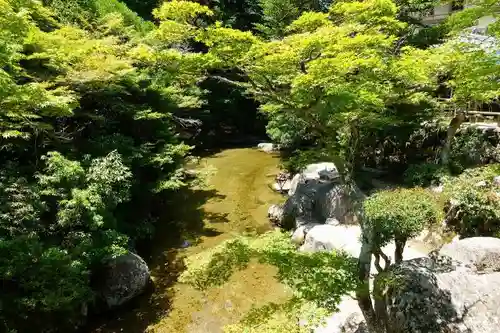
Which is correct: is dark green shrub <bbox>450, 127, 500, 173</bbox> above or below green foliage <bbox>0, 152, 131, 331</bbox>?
below

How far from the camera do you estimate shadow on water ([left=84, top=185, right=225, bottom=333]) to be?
919 cm

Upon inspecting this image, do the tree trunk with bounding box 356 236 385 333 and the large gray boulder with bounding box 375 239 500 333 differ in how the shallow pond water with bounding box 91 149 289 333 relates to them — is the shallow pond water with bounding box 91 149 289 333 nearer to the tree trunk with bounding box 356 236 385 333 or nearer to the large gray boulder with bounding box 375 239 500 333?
the tree trunk with bounding box 356 236 385 333

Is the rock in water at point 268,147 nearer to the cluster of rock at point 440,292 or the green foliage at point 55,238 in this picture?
the cluster of rock at point 440,292

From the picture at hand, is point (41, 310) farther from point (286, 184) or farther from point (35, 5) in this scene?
point (286, 184)

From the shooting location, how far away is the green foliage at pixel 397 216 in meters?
6.34

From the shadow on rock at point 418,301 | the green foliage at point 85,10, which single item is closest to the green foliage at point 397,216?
the shadow on rock at point 418,301

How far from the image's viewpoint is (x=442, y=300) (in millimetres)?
6086

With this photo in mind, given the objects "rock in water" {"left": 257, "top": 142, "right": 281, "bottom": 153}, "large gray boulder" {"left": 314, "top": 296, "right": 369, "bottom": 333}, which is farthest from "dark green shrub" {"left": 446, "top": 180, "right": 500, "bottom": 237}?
"rock in water" {"left": 257, "top": 142, "right": 281, "bottom": 153}

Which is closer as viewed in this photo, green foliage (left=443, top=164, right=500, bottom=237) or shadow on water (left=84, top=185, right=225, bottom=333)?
shadow on water (left=84, top=185, right=225, bottom=333)

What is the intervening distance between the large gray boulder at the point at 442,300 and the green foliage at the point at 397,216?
0.70 metres

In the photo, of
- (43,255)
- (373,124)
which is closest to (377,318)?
(43,255)

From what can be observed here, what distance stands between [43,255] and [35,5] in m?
9.34

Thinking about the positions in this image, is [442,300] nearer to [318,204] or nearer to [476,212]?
[476,212]

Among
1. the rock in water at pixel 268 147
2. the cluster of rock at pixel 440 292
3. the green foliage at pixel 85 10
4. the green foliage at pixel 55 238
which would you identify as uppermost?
the green foliage at pixel 85 10
